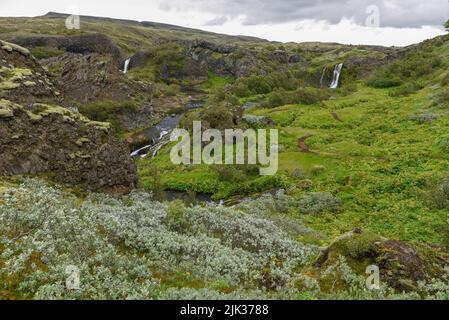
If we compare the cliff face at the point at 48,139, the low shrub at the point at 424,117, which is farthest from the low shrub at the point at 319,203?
the low shrub at the point at 424,117

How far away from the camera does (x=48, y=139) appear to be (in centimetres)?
2595

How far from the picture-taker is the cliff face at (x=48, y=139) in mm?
24141

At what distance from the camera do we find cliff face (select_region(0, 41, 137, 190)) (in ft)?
79.2

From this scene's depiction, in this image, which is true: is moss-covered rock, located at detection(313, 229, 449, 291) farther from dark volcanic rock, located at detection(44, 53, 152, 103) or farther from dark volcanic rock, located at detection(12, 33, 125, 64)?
dark volcanic rock, located at detection(12, 33, 125, 64)

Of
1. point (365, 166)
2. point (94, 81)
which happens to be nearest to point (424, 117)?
point (365, 166)

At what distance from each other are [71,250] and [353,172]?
34498 millimetres

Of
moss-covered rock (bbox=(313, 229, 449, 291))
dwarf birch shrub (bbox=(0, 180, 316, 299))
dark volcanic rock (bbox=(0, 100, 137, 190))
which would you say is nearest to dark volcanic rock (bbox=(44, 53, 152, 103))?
dark volcanic rock (bbox=(0, 100, 137, 190))

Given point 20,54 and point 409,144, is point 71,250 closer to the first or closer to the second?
point 20,54

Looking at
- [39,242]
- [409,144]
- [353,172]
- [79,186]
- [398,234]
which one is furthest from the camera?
[409,144]

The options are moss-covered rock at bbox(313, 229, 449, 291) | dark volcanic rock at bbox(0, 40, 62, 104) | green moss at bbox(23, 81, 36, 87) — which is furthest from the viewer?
green moss at bbox(23, 81, 36, 87)

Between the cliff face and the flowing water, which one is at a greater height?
the cliff face

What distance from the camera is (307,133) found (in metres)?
59.3

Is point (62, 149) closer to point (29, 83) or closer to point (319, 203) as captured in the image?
point (29, 83)
